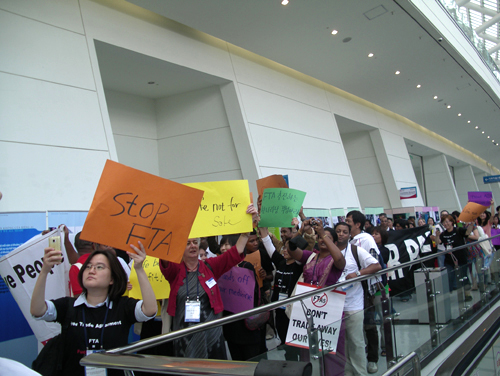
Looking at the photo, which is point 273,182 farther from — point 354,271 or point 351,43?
point 351,43

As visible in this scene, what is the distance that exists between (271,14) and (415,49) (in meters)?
5.83

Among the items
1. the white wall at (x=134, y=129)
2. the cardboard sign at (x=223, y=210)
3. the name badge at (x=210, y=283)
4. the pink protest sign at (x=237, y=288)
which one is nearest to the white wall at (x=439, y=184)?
the white wall at (x=134, y=129)

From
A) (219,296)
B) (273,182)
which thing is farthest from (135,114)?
(219,296)

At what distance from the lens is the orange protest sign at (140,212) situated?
2.31m

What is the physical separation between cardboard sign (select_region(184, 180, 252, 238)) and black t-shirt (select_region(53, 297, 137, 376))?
965 mm

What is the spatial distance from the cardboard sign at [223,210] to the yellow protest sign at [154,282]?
21.8 inches

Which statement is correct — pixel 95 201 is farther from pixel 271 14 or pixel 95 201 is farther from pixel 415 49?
pixel 415 49

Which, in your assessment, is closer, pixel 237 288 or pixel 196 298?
pixel 196 298

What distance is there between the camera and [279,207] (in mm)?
3939

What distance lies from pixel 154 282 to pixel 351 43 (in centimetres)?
993

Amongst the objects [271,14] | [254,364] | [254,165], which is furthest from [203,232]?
[271,14]

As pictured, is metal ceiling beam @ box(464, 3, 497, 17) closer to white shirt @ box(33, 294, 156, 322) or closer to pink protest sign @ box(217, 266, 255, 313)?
pink protest sign @ box(217, 266, 255, 313)

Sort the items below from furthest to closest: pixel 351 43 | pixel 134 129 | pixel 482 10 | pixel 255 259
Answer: pixel 482 10, pixel 351 43, pixel 134 129, pixel 255 259

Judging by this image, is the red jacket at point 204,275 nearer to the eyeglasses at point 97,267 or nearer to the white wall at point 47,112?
the eyeglasses at point 97,267
